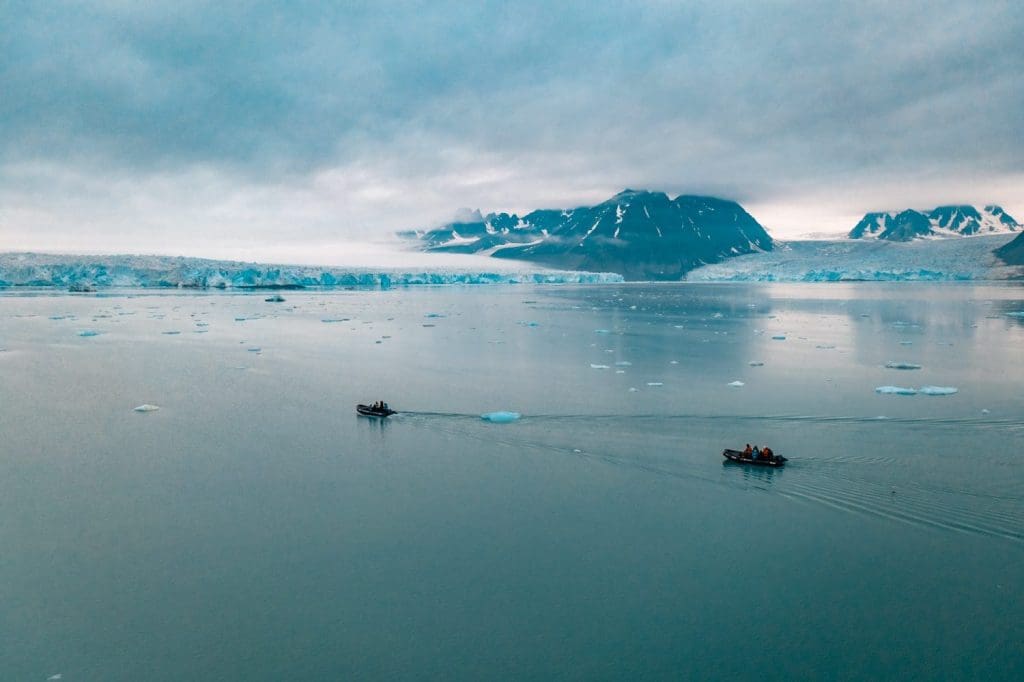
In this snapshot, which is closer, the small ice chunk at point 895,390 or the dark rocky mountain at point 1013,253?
the small ice chunk at point 895,390

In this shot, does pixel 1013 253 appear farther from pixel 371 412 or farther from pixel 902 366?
pixel 371 412

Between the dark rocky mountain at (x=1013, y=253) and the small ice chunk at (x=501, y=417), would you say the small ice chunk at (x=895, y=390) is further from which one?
the dark rocky mountain at (x=1013, y=253)

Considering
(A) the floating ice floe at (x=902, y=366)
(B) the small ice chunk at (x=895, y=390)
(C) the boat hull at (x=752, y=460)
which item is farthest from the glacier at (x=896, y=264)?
(C) the boat hull at (x=752, y=460)

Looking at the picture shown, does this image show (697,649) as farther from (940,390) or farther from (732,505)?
(940,390)

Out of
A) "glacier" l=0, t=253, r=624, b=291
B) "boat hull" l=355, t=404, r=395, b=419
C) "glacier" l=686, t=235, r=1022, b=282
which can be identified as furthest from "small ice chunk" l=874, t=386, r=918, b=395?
"glacier" l=686, t=235, r=1022, b=282

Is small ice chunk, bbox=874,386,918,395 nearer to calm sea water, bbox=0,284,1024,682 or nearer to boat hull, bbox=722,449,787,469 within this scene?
calm sea water, bbox=0,284,1024,682

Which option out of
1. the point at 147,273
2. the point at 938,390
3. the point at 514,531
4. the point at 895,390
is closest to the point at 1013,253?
the point at 938,390
